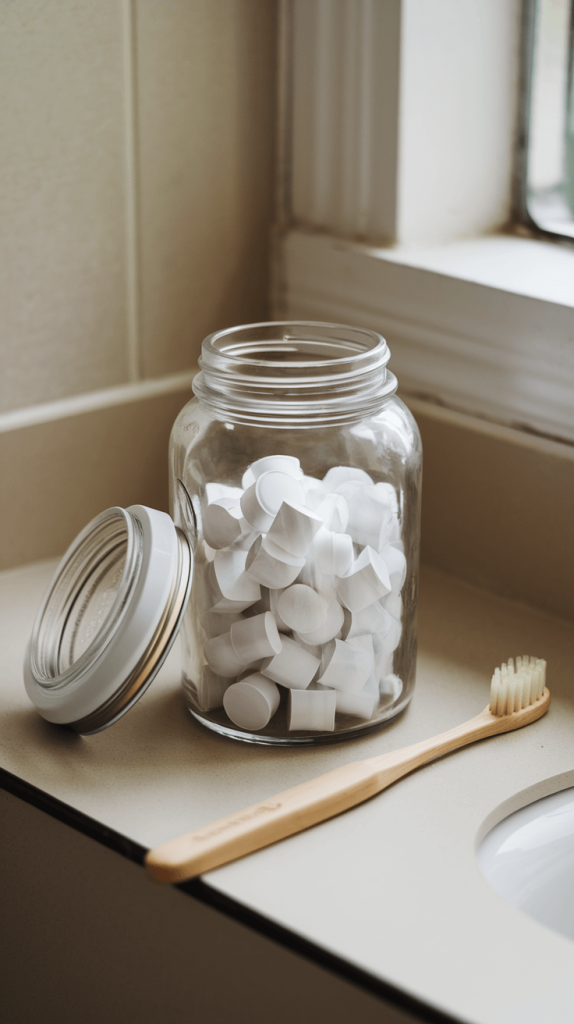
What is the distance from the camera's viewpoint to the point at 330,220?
923 millimetres

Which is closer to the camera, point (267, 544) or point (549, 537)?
A: point (267, 544)

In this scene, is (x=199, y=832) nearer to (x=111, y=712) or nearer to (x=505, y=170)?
(x=111, y=712)

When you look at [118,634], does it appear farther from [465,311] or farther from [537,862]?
[465,311]

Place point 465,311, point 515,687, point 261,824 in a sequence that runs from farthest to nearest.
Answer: point 465,311, point 515,687, point 261,824

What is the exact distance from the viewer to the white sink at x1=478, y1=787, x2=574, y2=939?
1.87 ft

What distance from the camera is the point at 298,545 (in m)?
0.61

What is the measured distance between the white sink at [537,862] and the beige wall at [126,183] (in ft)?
1.57

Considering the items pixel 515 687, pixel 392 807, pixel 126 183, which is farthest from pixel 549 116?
pixel 392 807

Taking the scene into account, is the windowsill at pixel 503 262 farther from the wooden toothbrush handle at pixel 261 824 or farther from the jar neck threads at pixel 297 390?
the wooden toothbrush handle at pixel 261 824

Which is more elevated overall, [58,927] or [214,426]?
[214,426]

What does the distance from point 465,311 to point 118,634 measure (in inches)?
15.4

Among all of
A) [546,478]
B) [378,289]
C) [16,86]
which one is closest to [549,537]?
[546,478]

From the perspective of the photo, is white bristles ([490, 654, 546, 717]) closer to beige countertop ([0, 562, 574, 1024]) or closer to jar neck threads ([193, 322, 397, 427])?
beige countertop ([0, 562, 574, 1024])

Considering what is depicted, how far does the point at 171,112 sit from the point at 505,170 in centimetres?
29
